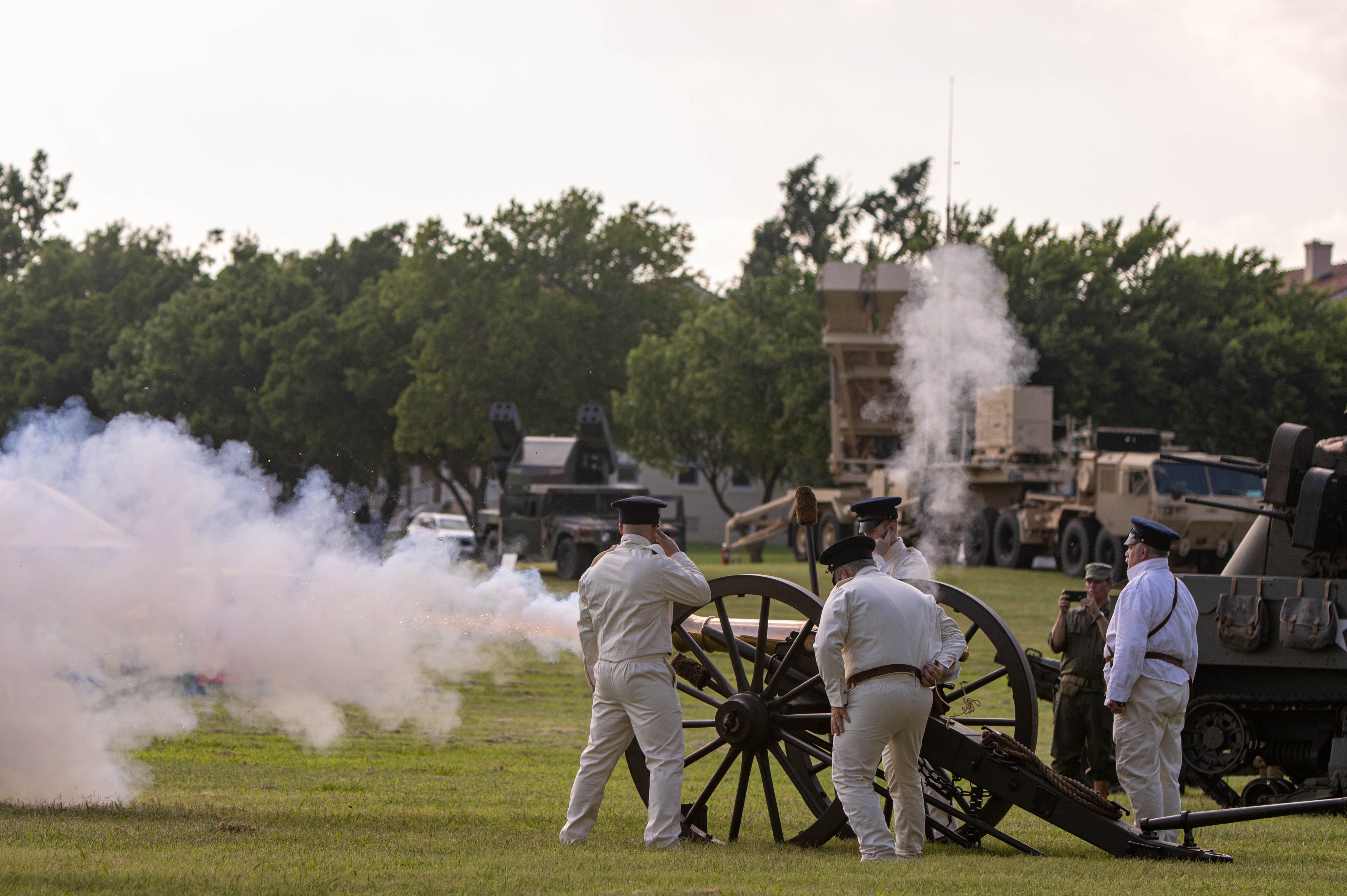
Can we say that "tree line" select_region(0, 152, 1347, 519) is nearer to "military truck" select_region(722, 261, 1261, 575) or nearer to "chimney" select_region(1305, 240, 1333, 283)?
"military truck" select_region(722, 261, 1261, 575)

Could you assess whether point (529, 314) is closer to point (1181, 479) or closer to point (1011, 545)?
point (1011, 545)

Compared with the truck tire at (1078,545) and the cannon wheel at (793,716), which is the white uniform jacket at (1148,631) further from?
the truck tire at (1078,545)

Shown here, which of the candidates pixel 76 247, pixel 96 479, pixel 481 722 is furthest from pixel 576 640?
pixel 76 247

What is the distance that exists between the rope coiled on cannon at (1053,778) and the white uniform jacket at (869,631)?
21.8 inches

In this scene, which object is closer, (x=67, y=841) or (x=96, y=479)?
(x=67, y=841)

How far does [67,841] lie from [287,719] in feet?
18.5

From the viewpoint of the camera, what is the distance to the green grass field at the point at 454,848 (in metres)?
6.11

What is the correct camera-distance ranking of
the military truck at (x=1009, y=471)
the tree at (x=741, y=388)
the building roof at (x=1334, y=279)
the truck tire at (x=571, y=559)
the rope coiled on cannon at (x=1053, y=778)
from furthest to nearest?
the building roof at (x=1334, y=279) → the tree at (x=741, y=388) → the truck tire at (x=571, y=559) → the military truck at (x=1009, y=471) → the rope coiled on cannon at (x=1053, y=778)

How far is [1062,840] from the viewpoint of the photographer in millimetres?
8133

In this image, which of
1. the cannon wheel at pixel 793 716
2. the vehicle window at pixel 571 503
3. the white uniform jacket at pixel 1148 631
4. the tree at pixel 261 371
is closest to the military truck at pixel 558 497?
the vehicle window at pixel 571 503

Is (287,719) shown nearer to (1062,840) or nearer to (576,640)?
(576,640)

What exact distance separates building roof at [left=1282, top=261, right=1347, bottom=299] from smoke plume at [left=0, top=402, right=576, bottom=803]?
45.3 m

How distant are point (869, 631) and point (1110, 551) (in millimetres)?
19113

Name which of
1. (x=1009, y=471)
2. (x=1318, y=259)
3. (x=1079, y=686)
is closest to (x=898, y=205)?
(x=1318, y=259)
